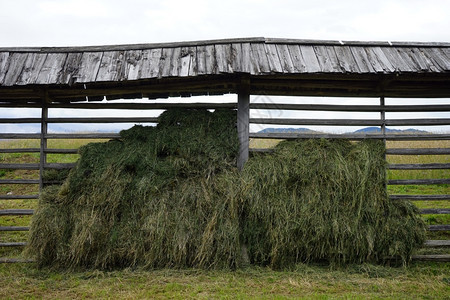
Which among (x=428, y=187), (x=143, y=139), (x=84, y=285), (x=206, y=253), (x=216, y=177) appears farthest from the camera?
(x=428, y=187)

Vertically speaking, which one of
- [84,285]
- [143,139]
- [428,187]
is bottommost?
[84,285]

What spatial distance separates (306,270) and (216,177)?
220cm

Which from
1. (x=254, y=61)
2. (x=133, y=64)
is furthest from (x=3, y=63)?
(x=254, y=61)

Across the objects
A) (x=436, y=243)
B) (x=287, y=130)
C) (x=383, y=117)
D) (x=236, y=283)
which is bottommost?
(x=236, y=283)

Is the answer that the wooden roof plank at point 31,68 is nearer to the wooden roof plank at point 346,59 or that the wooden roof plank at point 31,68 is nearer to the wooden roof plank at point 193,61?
the wooden roof plank at point 193,61

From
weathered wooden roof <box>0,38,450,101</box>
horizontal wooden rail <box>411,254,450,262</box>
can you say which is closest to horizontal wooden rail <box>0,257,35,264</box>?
weathered wooden roof <box>0,38,450,101</box>

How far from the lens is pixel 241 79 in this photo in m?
6.31

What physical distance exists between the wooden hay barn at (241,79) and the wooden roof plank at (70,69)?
0.06 feet

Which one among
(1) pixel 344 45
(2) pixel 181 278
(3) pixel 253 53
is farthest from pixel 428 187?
(2) pixel 181 278

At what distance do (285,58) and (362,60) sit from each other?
1457mm

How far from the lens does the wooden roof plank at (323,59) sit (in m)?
5.99

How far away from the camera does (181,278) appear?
5246mm

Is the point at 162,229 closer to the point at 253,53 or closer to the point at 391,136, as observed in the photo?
the point at 253,53

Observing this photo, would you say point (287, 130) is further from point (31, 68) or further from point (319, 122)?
point (31, 68)
